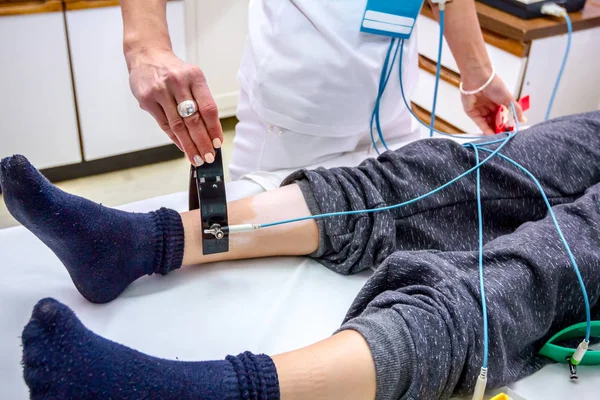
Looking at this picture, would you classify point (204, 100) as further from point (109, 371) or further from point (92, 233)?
point (109, 371)

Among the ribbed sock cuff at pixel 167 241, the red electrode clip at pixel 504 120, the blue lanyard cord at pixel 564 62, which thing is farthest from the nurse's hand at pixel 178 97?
the blue lanyard cord at pixel 564 62

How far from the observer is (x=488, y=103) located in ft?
4.67

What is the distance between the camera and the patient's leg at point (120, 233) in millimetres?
782

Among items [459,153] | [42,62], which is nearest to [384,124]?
[459,153]

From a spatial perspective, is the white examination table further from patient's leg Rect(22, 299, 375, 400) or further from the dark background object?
the dark background object

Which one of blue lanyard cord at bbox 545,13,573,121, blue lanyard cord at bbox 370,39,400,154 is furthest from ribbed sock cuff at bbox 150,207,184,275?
blue lanyard cord at bbox 545,13,573,121

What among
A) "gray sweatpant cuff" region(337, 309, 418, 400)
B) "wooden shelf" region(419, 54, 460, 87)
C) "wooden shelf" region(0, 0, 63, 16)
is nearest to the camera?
"gray sweatpant cuff" region(337, 309, 418, 400)

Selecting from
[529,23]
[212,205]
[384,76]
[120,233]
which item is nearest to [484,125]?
[384,76]

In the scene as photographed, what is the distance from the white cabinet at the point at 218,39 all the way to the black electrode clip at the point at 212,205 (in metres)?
1.33

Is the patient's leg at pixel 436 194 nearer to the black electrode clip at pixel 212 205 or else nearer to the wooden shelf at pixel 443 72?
the black electrode clip at pixel 212 205

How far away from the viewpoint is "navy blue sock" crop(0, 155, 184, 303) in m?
0.78

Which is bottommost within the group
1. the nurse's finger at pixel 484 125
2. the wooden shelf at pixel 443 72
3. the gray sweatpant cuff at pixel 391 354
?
the gray sweatpant cuff at pixel 391 354

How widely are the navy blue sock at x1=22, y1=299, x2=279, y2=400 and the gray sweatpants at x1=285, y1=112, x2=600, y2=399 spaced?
0.17 metres

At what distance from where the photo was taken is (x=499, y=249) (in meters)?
0.88
